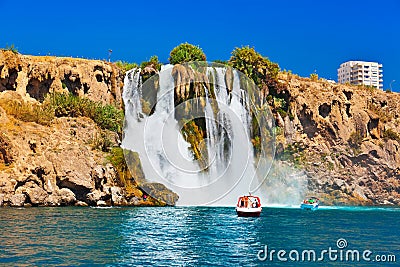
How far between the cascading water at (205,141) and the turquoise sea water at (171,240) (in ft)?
60.0

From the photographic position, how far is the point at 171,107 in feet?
202

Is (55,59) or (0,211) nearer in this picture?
(0,211)

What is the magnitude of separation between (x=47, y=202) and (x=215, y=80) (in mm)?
28723

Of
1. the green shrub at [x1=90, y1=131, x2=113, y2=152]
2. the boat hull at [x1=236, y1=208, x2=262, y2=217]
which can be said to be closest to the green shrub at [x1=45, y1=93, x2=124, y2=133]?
the green shrub at [x1=90, y1=131, x2=113, y2=152]

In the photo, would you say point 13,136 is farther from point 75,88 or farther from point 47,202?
point 75,88

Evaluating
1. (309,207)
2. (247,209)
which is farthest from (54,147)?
(309,207)

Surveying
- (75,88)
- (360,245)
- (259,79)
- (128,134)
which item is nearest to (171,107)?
(128,134)

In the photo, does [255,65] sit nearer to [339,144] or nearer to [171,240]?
[339,144]

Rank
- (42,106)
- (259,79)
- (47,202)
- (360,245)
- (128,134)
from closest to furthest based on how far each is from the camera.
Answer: (360,245) → (47,202) → (42,106) → (128,134) → (259,79)

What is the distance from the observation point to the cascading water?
A: 56.6 m

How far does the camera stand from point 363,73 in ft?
527

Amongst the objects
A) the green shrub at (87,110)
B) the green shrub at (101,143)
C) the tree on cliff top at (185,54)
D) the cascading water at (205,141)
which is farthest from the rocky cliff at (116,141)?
the tree on cliff top at (185,54)

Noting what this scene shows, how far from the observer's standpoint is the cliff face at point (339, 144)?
76125mm

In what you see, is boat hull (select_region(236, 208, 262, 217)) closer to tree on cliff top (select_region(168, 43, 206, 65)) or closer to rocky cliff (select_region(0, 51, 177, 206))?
rocky cliff (select_region(0, 51, 177, 206))
